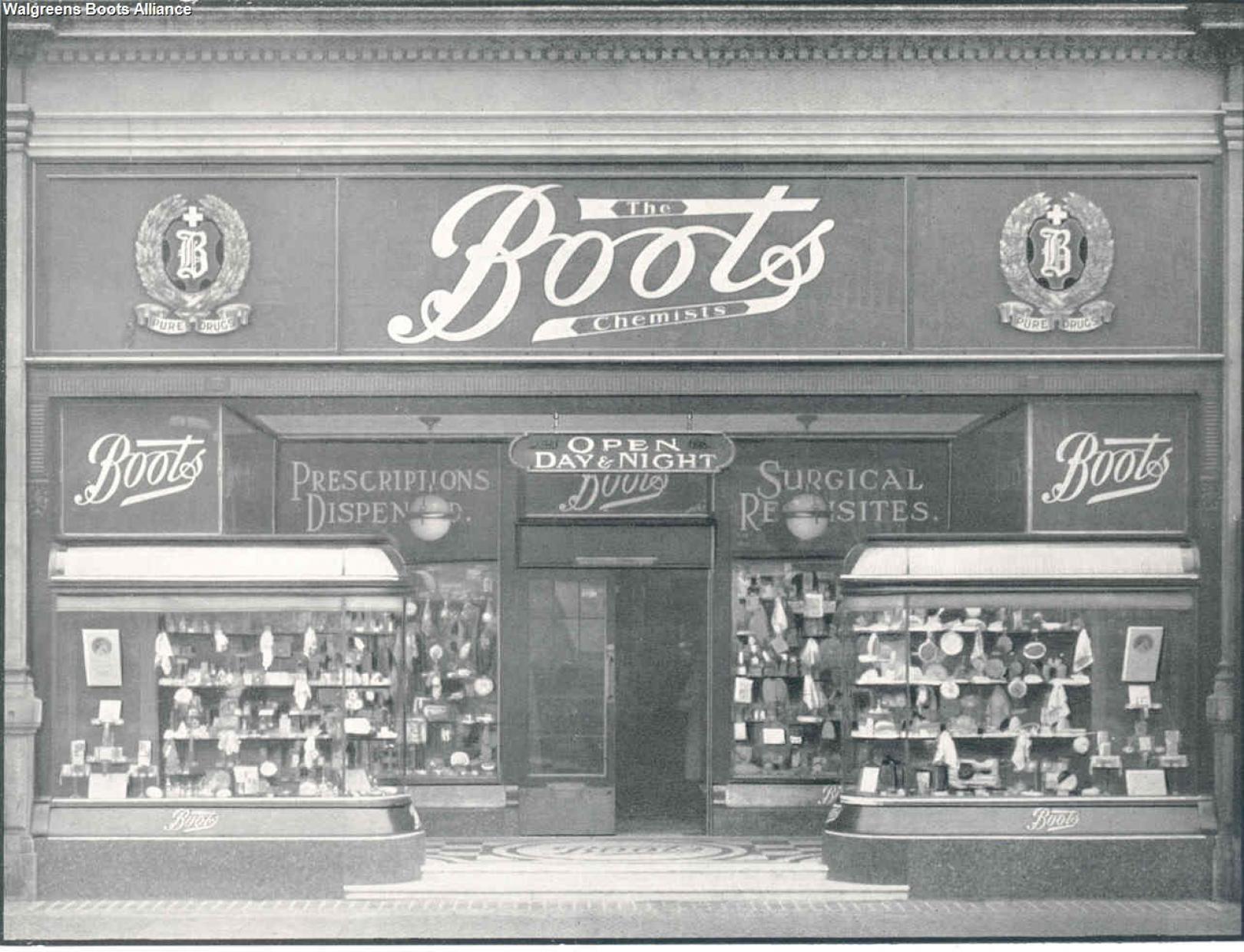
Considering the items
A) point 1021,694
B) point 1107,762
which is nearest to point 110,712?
point 1021,694

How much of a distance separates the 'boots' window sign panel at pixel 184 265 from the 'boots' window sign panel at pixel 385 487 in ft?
2.98

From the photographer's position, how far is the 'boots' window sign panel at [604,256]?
1225 cm

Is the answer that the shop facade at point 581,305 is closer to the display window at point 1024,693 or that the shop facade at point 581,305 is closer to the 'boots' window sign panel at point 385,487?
the display window at point 1024,693

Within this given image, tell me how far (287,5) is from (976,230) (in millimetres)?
4731

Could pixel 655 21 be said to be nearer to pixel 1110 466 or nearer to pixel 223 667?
pixel 1110 466

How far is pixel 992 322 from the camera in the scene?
12.3m

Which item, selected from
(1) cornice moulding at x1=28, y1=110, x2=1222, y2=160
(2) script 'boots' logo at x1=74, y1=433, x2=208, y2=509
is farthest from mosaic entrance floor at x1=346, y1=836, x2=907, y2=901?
(1) cornice moulding at x1=28, y1=110, x2=1222, y2=160

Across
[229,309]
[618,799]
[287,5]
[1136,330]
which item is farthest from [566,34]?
[618,799]

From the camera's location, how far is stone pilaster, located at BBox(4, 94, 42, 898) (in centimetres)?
1210

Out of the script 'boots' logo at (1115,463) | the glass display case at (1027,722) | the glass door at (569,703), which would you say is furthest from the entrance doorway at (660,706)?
the script 'boots' logo at (1115,463)

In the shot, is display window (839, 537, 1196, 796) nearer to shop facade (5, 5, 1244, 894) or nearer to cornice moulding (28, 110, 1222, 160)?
shop facade (5, 5, 1244, 894)

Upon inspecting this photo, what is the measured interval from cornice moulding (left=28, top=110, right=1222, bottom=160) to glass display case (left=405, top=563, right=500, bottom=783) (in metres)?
3.46

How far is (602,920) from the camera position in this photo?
11.8 meters

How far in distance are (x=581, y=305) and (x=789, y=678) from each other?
3554 mm
